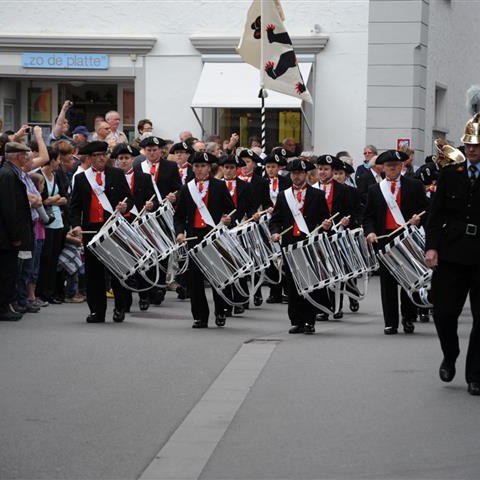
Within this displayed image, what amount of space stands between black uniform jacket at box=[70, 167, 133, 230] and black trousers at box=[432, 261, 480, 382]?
528 cm

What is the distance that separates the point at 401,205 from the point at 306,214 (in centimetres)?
106

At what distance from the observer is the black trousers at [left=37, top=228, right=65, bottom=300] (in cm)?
1623

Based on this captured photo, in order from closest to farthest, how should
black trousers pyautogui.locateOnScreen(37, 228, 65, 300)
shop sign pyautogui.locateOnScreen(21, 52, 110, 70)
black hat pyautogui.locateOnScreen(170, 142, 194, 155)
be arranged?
black trousers pyautogui.locateOnScreen(37, 228, 65, 300), black hat pyautogui.locateOnScreen(170, 142, 194, 155), shop sign pyautogui.locateOnScreen(21, 52, 110, 70)

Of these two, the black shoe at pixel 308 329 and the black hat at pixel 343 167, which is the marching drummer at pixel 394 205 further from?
the black hat at pixel 343 167

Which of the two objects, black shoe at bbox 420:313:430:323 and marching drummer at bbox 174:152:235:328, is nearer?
marching drummer at bbox 174:152:235:328

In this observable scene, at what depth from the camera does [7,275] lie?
1441 centimetres

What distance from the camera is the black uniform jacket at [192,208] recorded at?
15.0 metres

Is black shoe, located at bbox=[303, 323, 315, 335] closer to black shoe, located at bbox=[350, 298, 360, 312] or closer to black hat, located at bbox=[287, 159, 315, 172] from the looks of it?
black hat, located at bbox=[287, 159, 315, 172]

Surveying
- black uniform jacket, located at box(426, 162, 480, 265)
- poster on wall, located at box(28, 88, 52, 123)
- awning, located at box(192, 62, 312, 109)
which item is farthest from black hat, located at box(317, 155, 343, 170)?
poster on wall, located at box(28, 88, 52, 123)

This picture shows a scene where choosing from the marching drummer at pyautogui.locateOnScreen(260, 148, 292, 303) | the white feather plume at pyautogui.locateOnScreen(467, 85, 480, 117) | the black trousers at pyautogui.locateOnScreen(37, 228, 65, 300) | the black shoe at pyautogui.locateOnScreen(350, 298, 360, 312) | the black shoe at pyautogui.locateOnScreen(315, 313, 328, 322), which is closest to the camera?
the white feather plume at pyautogui.locateOnScreen(467, 85, 480, 117)

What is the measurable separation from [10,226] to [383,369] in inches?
182

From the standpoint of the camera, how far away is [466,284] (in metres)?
10.5

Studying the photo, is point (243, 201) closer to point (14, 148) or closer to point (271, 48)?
point (14, 148)

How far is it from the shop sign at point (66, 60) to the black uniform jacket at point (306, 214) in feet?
44.2
